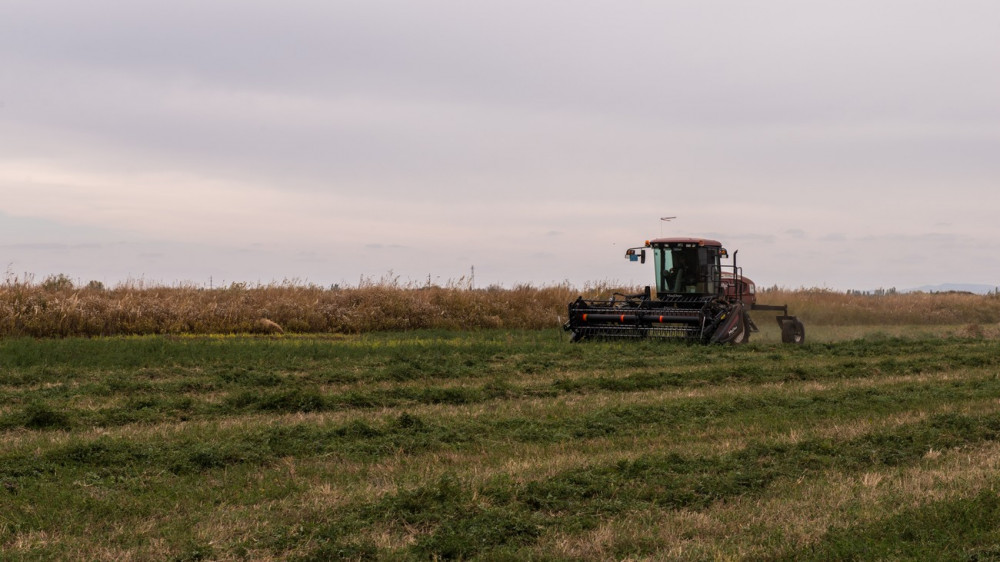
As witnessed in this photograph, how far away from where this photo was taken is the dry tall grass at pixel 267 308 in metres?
21.4

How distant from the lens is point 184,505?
664 centimetres

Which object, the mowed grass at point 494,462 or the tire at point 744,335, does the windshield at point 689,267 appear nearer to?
the tire at point 744,335

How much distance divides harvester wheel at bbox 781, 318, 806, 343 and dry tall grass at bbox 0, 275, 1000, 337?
5.56m

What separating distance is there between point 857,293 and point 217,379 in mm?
34604

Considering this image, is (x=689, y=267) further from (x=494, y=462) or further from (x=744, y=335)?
(x=494, y=462)

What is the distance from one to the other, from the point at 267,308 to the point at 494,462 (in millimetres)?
17832

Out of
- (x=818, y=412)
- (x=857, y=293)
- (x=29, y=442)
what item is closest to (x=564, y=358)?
(x=818, y=412)

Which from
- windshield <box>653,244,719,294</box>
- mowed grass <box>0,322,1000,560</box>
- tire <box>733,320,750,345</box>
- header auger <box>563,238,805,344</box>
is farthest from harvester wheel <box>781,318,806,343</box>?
mowed grass <box>0,322,1000,560</box>

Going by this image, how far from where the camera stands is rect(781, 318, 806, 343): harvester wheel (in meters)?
23.0

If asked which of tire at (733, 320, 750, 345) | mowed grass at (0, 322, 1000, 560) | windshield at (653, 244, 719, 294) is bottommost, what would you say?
mowed grass at (0, 322, 1000, 560)

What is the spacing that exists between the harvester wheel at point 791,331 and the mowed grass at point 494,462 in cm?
760

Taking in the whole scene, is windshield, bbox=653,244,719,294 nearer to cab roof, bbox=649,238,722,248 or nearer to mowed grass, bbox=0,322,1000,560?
cab roof, bbox=649,238,722,248

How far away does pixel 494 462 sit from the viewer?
809 centimetres

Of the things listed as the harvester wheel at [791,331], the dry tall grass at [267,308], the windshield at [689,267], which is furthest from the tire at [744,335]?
the dry tall grass at [267,308]
